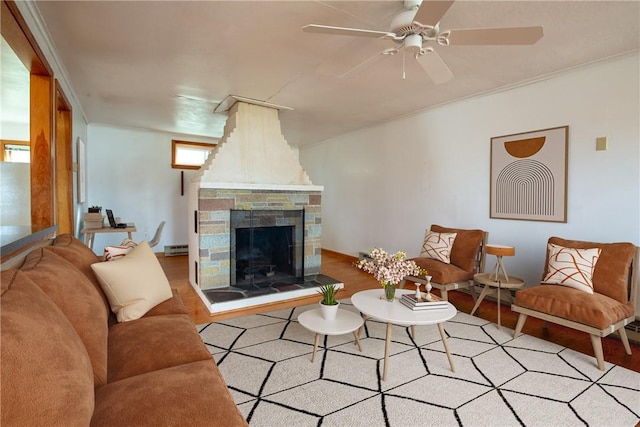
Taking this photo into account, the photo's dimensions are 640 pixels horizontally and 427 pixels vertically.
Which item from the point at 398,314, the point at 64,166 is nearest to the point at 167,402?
the point at 398,314

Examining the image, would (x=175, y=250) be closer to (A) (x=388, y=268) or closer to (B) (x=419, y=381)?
(A) (x=388, y=268)

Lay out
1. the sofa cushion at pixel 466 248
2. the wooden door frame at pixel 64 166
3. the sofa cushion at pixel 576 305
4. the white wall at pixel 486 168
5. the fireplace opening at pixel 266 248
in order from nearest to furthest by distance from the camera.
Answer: the sofa cushion at pixel 576 305 → the white wall at pixel 486 168 → the wooden door frame at pixel 64 166 → the sofa cushion at pixel 466 248 → the fireplace opening at pixel 266 248

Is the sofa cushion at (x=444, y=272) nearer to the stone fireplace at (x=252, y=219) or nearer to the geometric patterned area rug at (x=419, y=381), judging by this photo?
the geometric patterned area rug at (x=419, y=381)

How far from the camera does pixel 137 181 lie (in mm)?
5684

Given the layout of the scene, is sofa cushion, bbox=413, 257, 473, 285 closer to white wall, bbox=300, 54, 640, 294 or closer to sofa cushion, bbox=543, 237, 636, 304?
white wall, bbox=300, 54, 640, 294

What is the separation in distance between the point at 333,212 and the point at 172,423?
5.49 meters

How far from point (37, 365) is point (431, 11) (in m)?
2.02

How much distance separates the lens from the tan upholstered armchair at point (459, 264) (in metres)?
3.17

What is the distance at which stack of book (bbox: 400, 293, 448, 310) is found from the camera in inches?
85.8

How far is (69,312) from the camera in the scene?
1.24 meters

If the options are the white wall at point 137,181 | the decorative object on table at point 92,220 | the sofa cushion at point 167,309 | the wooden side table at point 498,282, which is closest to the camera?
the sofa cushion at point 167,309

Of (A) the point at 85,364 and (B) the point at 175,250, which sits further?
(B) the point at 175,250

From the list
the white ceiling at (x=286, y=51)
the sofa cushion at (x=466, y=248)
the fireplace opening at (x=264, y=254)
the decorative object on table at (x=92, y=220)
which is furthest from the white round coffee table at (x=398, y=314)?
the decorative object on table at (x=92, y=220)

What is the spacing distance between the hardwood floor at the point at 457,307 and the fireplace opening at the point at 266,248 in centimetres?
52
